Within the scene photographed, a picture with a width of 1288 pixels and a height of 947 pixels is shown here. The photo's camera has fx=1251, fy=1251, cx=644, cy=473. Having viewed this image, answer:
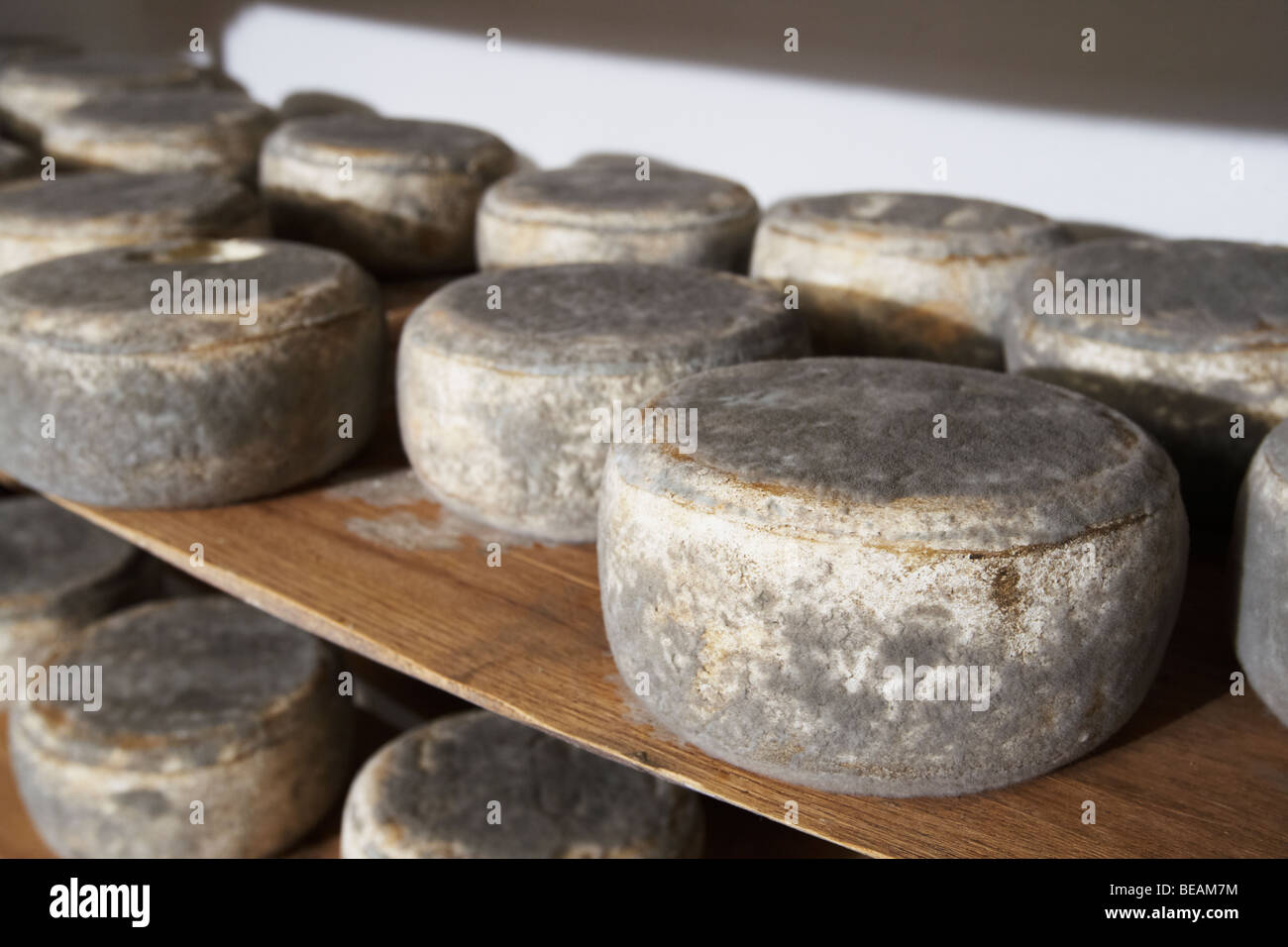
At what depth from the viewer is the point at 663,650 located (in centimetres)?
123

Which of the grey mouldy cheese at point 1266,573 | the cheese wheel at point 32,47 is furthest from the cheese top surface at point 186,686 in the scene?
the cheese wheel at point 32,47

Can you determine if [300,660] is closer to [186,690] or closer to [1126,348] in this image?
[186,690]

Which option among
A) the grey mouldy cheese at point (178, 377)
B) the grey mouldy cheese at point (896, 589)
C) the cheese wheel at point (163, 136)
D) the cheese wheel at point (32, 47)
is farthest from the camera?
the cheese wheel at point (32, 47)

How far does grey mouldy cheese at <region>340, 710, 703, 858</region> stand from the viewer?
6.34ft

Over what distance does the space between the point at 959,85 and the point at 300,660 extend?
1648 millimetres

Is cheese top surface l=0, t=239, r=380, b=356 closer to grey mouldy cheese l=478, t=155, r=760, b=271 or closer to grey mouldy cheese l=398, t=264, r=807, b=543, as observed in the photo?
grey mouldy cheese l=398, t=264, r=807, b=543

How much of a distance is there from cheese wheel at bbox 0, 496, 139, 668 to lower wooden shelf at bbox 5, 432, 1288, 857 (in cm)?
103

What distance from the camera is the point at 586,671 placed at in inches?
56.0

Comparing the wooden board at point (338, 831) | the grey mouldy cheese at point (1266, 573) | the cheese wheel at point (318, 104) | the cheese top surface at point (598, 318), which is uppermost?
the cheese wheel at point (318, 104)

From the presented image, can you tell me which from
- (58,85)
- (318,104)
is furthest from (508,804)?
(318,104)

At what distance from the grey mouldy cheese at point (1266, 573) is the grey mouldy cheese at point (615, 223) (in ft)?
3.39

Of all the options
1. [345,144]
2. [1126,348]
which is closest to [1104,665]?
[1126,348]

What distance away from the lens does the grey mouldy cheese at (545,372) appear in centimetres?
155

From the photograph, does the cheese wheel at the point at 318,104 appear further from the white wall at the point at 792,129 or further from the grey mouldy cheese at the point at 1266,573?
the grey mouldy cheese at the point at 1266,573
